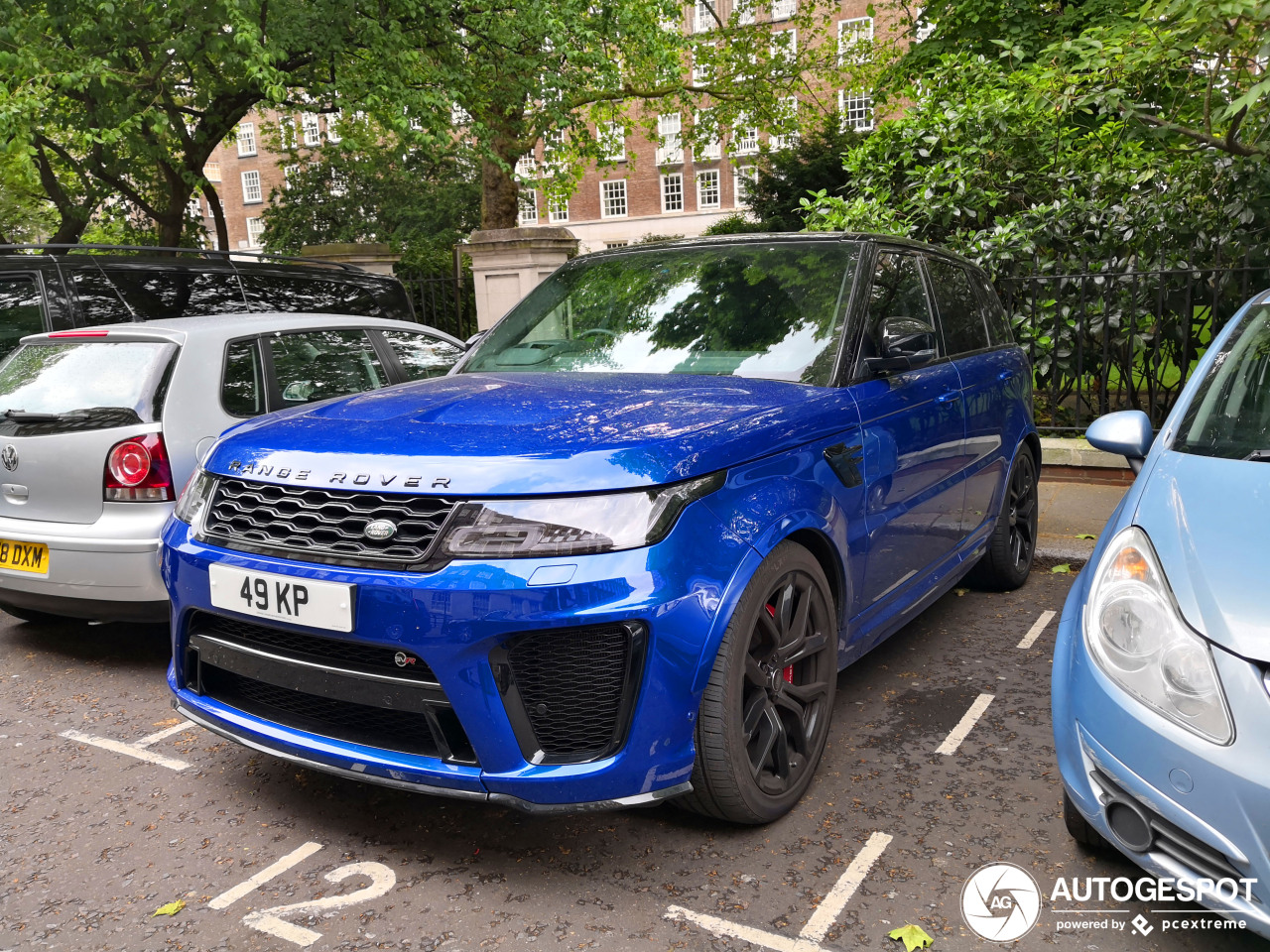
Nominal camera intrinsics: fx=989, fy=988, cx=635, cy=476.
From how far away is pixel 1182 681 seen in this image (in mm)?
2033

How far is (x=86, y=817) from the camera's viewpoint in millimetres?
3186

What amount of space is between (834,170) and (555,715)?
23777 millimetres

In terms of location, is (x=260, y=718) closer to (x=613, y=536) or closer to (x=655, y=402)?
(x=613, y=536)

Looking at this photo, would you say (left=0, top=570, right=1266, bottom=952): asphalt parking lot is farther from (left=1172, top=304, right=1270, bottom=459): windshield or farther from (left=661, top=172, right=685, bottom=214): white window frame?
(left=661, top=172, right=685, bottom=214): white window frame

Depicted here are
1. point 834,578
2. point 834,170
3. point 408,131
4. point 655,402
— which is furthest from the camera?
point 834,170

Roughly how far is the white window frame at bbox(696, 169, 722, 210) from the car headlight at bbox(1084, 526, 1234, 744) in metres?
47.8

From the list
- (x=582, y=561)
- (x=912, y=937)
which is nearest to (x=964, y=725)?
(x=912, y=937)

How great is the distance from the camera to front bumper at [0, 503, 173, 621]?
4164mm

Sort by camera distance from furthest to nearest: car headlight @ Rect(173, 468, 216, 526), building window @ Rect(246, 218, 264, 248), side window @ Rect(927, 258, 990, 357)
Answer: building window @ Rect(246, 218, 264, 248)
side window @ Rect(927, 258, 990, 357)
car headlight @ Rect(173, 468, 216, 526)

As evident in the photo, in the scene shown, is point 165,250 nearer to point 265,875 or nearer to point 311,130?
point 265,875

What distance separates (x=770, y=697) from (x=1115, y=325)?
690cm

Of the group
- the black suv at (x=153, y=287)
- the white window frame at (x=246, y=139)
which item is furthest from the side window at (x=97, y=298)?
the white window frame at (x=246, y=139)

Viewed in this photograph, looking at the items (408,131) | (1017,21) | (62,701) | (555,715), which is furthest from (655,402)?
(1017,21)

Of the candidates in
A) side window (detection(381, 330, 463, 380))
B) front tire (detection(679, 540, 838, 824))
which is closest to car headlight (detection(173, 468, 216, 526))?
front tire (detection(679, 540, 838, 824))
